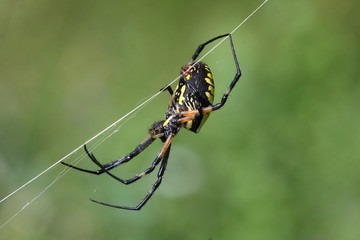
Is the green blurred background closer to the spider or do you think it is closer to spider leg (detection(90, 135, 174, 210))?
spider leg (detection(90, 135, 174, 210))

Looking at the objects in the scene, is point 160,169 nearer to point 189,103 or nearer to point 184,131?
point 189,103

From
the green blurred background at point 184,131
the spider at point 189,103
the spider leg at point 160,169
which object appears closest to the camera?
the spider at point 189,103

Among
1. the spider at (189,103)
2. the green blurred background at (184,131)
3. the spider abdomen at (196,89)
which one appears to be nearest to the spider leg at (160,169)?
the spider at (189,103)

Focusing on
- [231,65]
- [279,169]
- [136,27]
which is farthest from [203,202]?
[136,27]

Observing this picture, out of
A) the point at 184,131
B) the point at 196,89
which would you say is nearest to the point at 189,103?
the point at 196,89

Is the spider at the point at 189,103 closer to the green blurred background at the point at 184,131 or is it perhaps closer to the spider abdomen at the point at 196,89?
the spider abdomen at the point at 196,89

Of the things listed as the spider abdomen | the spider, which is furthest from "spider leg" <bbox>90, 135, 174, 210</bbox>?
the spider abdomen

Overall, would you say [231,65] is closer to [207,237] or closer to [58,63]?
[207,237]
